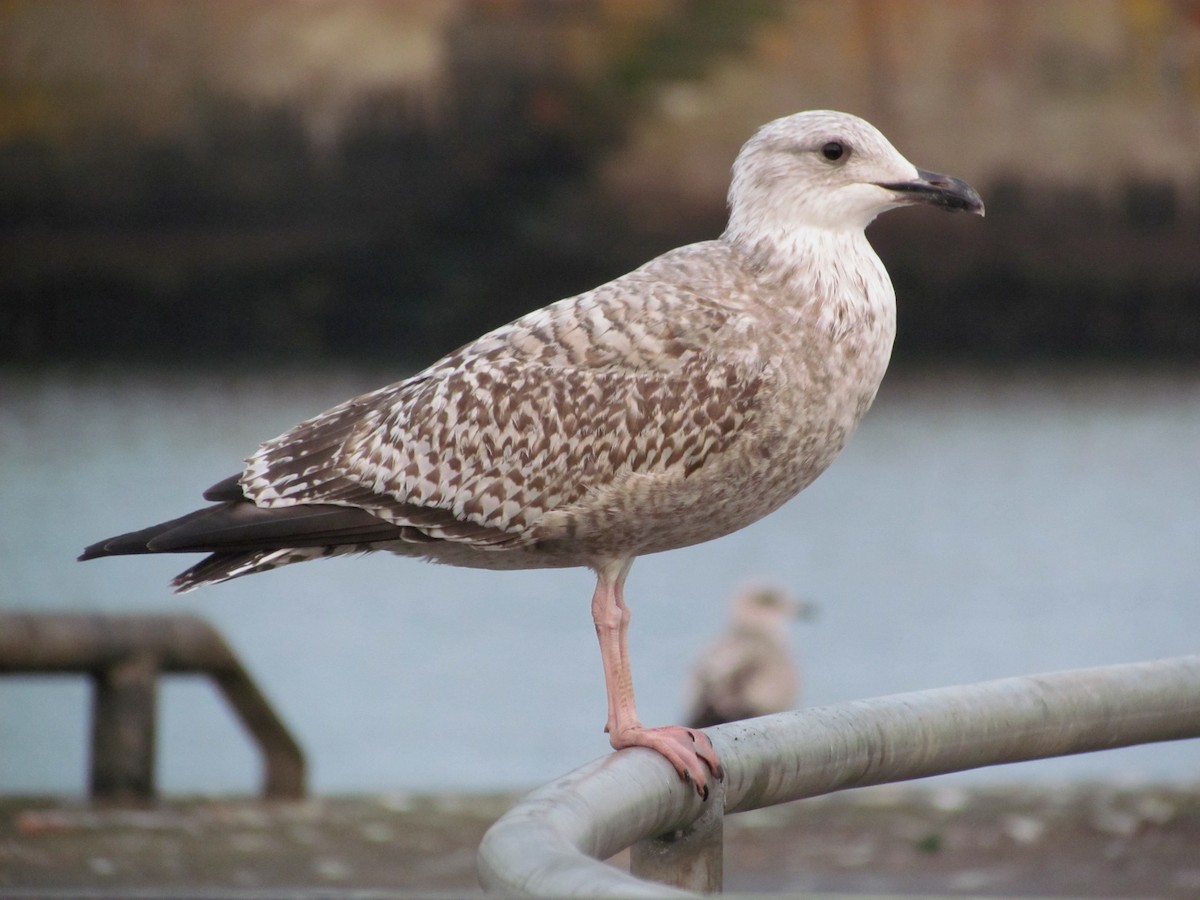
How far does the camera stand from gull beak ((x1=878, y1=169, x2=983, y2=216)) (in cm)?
288

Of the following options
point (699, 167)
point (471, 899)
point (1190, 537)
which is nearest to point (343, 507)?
point (471, 899)

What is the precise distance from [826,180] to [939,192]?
0.70ft

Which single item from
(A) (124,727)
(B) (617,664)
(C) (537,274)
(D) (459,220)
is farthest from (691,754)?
(D) (459,220)

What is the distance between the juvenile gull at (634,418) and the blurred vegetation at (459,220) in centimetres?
1097

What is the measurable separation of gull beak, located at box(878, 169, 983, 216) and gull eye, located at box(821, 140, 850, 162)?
0.09 metres

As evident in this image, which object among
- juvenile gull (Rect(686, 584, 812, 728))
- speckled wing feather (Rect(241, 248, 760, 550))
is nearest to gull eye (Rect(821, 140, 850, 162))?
speckled wing feather (Rect(241, 248, 760, 550))

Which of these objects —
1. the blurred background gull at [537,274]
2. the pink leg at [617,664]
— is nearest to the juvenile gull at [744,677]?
the pink leg at [617,664]

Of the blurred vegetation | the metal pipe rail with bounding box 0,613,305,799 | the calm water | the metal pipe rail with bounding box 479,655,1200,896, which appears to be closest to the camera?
the metal pipe rail with bounding box 479,655,1200,896

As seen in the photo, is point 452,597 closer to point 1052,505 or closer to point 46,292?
point 46,292

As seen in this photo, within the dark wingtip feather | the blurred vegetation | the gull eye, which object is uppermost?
the blurred vegetation

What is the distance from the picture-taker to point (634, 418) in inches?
115

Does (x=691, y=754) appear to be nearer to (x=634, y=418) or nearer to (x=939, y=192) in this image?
(x=634, y=418)

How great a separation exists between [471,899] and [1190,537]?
15777 mm

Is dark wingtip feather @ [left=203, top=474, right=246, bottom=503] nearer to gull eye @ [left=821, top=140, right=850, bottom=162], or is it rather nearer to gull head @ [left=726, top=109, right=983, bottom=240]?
gull head @ [left=726, top=109, right=983, bottom=240]
